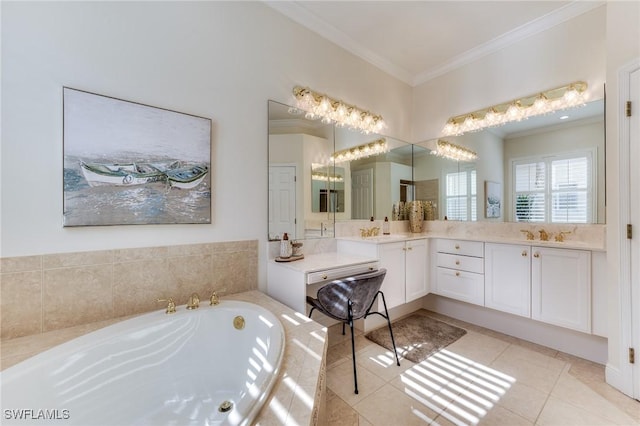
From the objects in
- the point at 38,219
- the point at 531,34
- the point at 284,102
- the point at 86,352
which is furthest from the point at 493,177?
the point at 38,219

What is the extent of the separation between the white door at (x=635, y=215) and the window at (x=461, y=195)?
4.15 feet

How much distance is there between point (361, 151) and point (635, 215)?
2.13 meters

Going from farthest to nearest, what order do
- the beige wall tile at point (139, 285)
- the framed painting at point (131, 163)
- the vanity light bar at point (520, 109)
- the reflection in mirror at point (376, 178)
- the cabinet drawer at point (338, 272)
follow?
the reflection in mirror at point (376, 178), the vanity light bar at point (520, 109), the cabinet drawer at point (338, 272), the beige wall tile at point (139, 285), the framed painting at point (131, 163)

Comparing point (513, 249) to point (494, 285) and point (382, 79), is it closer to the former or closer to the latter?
point (494, 285)

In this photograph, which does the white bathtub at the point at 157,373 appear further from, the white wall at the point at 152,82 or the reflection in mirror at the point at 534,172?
the reflection in mirror at the point at 534,172

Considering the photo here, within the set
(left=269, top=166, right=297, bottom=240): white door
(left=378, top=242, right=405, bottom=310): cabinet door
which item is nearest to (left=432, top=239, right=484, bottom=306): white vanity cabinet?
(left=378, top=242, right=405, bottom=310): cabinet door

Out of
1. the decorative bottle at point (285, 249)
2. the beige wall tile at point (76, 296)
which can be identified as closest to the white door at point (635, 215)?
the decorative bottle at point (285, 249)

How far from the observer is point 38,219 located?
1.36m

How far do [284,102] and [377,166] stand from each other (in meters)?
1.34

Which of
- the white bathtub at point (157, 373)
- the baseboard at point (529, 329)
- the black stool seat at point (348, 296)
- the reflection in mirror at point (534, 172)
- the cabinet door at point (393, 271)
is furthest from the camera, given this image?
the cabinet door at point (393, 271)

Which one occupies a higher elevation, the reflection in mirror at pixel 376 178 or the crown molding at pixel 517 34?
the crown molding at pixel 517 34

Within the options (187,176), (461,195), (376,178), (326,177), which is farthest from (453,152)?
(187,176)

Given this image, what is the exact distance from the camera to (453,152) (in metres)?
3.05

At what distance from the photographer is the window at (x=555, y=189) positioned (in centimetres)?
215
